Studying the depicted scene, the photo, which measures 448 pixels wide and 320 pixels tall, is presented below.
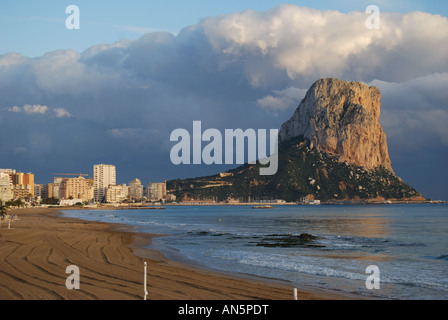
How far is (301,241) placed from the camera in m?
43.3

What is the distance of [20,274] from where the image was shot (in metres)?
18.5

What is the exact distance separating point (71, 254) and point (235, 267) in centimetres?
1049

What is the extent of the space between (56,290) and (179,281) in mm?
5521

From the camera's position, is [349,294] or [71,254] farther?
[71,254]

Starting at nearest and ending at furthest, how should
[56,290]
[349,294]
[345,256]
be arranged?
[56,290] < [349,294] < [345,256]
